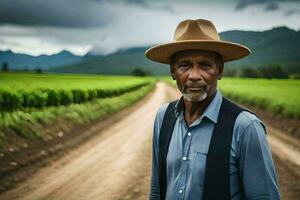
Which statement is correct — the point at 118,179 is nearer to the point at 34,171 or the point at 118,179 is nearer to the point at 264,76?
the point at 34,171

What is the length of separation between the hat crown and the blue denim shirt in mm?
380

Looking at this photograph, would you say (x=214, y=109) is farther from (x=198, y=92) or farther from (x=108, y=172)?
(x=108, y=172)

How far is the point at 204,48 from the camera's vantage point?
2621mm

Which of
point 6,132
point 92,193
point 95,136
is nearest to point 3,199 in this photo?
point 92,193

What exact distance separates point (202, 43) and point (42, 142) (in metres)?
9.90

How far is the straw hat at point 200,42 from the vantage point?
2.56 m

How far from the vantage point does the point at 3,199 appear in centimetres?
721

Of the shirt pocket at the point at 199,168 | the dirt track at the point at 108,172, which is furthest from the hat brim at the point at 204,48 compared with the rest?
the dirt track at the point at 108,172

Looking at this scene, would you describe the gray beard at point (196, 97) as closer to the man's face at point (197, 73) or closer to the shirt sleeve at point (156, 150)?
the man's face at point (197, 73)

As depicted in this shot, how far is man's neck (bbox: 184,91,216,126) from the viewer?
262cm

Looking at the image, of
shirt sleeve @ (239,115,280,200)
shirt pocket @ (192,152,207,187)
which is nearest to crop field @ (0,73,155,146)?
shirt pocket @ (192,152,207,187)

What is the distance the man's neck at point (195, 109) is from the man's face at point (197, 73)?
0.19 ft

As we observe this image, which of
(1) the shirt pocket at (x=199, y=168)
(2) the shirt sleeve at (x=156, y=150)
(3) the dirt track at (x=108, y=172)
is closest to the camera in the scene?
(1) the shirt pocket at (x=199, y=168)

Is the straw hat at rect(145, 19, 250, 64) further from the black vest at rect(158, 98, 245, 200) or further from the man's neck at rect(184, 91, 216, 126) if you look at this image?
the black vest at rect(158, 98, 245, 200)
